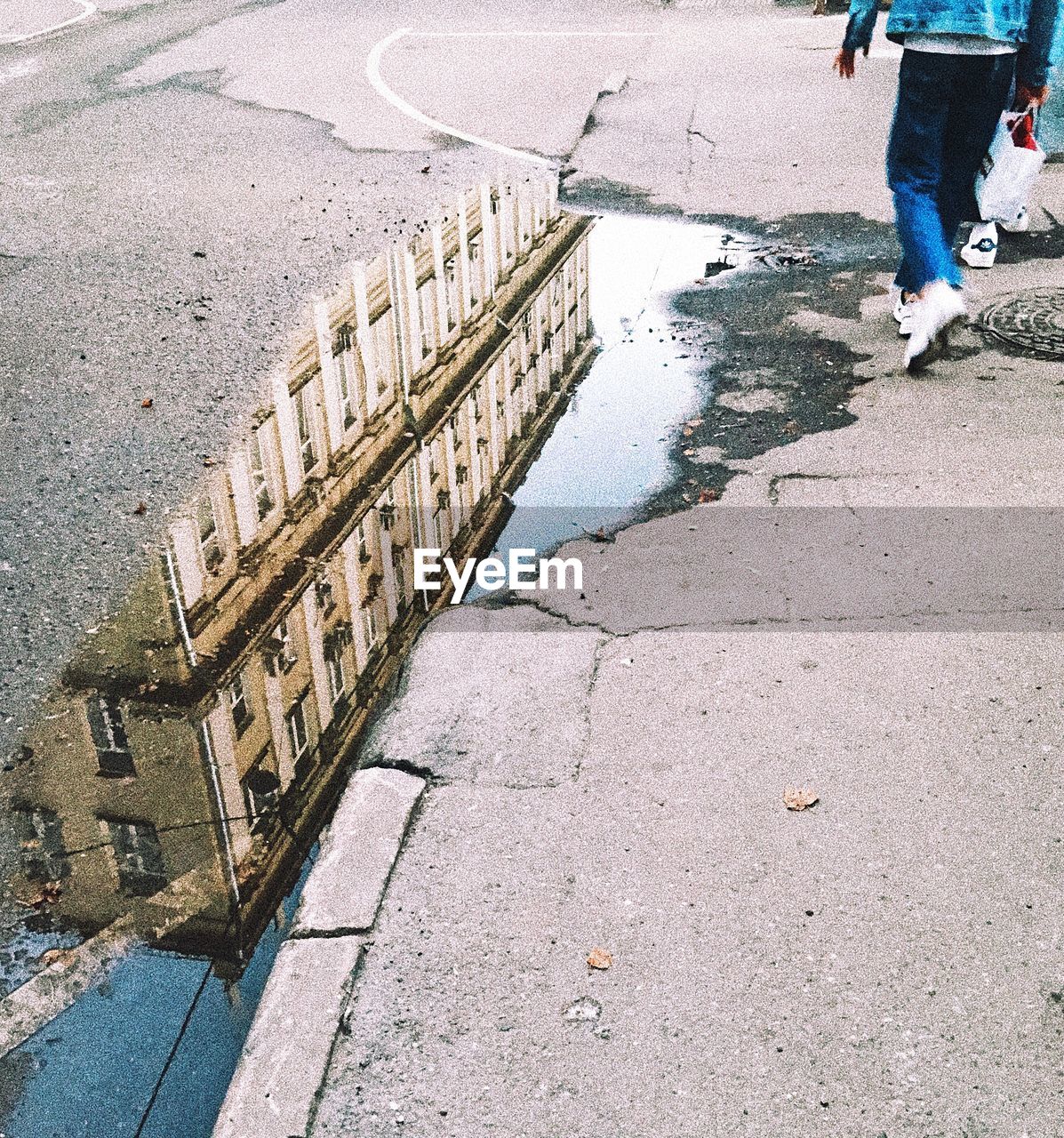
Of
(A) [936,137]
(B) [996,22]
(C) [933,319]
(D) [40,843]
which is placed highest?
(B) [996,22]

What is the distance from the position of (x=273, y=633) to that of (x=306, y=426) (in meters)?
1.74

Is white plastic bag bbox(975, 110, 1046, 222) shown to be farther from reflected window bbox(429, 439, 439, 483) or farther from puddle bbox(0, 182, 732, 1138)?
reflected window bbox(429, 439, 439, 483)

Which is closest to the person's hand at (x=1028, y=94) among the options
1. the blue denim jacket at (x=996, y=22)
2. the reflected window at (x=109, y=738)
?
the blue denim jacket at (x=996, y=22)

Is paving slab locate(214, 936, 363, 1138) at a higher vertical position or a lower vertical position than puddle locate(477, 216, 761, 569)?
higher

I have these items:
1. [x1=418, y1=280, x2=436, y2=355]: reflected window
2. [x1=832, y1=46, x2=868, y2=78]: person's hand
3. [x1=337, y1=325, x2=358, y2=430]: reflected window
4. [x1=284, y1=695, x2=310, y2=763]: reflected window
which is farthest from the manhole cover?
[x1=284, y1=695, x2=310, y2=763]: reflected window

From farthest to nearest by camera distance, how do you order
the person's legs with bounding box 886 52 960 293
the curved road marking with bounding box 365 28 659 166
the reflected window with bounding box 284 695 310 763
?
1. the curved road marking with bounding box 365 28 659 166
2. the person's legs with bounding box 886 52 960 293
3. the reflected window with bounding box 284 695 310 763

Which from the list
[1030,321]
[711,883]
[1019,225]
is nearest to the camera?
[711,883]

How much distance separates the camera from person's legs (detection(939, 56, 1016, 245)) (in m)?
5.97

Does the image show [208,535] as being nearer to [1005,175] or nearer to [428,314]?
[428,314]

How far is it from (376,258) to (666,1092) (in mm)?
6519

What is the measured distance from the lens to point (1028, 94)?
6.06m

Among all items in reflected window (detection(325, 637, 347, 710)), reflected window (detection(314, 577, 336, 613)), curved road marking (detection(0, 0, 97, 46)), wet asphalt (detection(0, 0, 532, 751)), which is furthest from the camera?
curved road marking (detection(0, 0, 97, 46))

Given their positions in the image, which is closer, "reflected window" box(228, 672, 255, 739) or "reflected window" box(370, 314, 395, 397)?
"reflected window" box(228, 672, 255, 739)

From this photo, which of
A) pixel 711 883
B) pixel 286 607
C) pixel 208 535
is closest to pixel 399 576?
pixel 286 607
